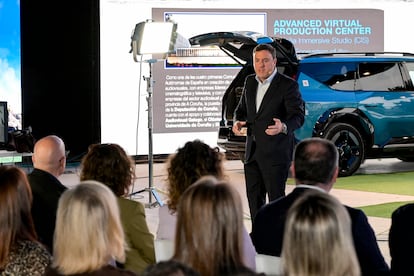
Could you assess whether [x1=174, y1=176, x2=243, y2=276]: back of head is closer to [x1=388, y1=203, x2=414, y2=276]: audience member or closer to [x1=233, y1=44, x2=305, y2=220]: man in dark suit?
[x1=388, y1=203, x2=414, y2=276]: audience member

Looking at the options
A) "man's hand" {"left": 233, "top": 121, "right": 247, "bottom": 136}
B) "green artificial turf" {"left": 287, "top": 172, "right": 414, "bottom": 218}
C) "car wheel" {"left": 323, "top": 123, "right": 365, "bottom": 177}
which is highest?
"man's hand" {"left": 233, "top": 121, "right": 247, "bottom": 136}

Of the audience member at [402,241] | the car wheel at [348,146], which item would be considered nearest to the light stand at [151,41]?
the car wheel at [348,146]

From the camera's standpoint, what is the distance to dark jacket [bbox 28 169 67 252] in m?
4.38

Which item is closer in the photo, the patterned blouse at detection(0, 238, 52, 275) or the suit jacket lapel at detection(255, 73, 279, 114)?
the patterned blouse at detection(0, 238, 52, 275)

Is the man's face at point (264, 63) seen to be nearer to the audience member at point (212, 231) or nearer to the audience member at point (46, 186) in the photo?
the audience member at point (46, 186)

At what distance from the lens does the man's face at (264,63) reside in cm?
644

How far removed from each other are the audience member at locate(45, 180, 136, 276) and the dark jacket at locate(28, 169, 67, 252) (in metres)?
1.41

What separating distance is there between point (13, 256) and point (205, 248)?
88 centimetres

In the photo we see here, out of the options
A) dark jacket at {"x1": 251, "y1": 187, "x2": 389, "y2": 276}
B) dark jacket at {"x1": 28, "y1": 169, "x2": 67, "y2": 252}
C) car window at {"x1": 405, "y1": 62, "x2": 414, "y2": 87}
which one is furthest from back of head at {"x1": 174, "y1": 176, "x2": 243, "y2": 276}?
car window at {"x1": 405, "y1": 62, "x2": 414, "y2": 87}

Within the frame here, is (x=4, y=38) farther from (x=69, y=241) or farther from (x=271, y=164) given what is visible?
(x=69, y=241)

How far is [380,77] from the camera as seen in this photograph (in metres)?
12.0

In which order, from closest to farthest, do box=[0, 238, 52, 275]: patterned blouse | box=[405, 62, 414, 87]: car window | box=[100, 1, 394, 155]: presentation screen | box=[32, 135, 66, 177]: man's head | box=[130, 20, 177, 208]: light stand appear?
box=[0, 238, 52, 275]: patterned blouse
box=[32, 135, 66, 177]: man's head
box=[130, 20, 177, 208]: light stand
box=[405, 62, 414, 87]: car window
box=[100, 1, 394, 155]: presentation screen

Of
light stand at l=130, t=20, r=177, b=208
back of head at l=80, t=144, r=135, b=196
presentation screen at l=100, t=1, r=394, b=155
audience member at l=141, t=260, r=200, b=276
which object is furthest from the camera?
presentation screen at l=100, t=1, r=394, b=155

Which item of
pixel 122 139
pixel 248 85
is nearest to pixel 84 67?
pixel 122 139
